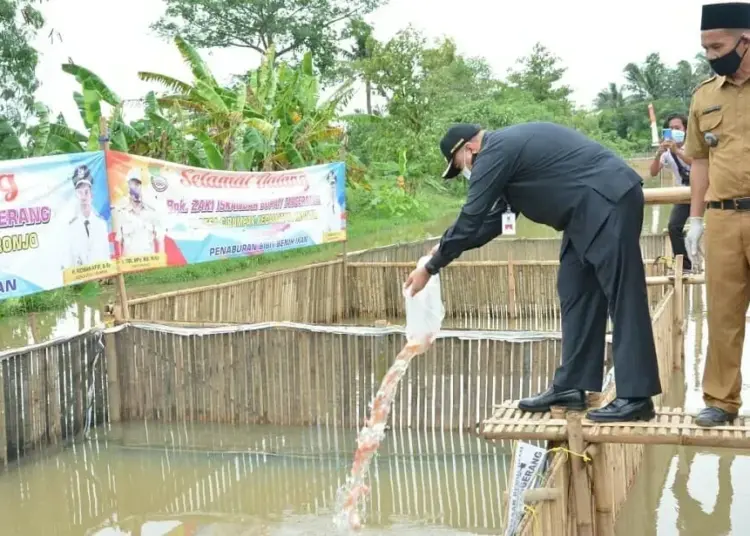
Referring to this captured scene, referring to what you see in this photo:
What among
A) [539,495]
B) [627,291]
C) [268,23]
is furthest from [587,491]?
[268,23]

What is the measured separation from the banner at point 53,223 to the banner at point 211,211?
0.71ft

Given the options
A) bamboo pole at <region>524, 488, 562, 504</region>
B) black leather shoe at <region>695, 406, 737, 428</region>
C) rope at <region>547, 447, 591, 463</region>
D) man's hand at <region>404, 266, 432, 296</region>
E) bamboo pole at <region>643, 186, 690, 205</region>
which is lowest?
bamboo pole at <region>524, 488, 562, 504</region>

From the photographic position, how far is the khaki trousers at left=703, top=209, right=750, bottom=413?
128 inches

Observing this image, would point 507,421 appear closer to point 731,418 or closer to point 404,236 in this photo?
point 731,418

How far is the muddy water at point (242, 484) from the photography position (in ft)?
16.9

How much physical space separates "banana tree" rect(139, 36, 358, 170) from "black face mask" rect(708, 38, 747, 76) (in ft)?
39.6

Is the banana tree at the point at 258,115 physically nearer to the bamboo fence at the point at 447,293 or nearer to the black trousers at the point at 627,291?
the bamboo fence at the point at 447,293

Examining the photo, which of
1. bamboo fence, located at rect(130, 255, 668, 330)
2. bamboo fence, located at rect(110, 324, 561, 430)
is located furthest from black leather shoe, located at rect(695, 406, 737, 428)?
bamboo fence, located at rect(130, 255, 668, 330)

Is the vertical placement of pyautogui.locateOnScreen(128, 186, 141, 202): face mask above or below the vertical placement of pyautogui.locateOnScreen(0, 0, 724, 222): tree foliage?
below

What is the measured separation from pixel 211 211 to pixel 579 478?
17.5 feet

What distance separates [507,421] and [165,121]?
12.4 meters

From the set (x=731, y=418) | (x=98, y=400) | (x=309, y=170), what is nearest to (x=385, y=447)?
(x=98, y=400)

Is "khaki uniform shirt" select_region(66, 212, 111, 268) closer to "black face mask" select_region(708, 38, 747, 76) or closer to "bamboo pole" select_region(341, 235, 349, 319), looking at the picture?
"bamboo pole" select_region(341, 235, 349, 319)

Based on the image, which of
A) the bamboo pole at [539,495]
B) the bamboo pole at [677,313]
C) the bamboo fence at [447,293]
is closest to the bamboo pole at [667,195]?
the bamboo pole at [539,495]
